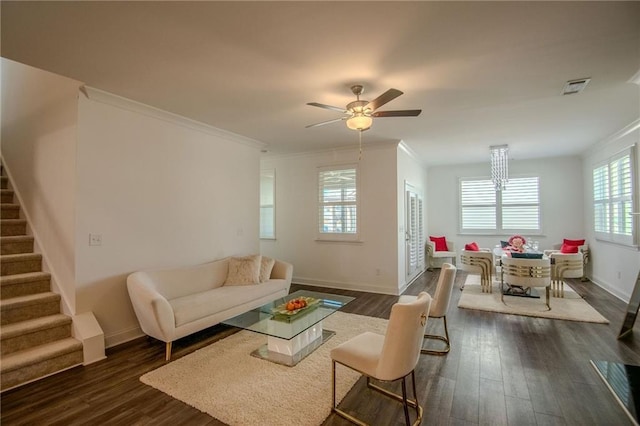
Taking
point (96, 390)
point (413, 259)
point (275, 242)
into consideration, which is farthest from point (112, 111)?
point (413, 259)

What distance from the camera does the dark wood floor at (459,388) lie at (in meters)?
2.11

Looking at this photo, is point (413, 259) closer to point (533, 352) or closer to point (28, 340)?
point (533, 352)

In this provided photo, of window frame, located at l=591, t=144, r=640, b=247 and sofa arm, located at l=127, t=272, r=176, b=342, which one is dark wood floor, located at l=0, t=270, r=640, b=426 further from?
window frame, located at l=591, t=144, r=640, b=247

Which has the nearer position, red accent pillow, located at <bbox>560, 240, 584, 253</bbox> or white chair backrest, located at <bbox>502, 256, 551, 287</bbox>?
white chair backrest, located at <bbox>502, 256, 551, 287</bbox>

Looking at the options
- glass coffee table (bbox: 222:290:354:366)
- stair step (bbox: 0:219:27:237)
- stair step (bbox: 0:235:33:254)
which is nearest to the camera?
glass coffee table (bbox: 222:290:354:366)

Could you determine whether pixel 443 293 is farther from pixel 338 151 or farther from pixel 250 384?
pixel 338 151

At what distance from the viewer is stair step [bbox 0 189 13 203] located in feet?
13.5

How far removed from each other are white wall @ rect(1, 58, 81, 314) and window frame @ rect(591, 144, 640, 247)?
24.9ft

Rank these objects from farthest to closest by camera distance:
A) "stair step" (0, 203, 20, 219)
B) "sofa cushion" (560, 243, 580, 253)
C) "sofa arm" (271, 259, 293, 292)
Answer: "sofa cushion" (560, 243, 580, 253), "sofa arm" (271, 259, 293, 292), "stair step" (0, 203, 20, 219)

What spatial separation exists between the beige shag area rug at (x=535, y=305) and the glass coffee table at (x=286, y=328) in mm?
2675

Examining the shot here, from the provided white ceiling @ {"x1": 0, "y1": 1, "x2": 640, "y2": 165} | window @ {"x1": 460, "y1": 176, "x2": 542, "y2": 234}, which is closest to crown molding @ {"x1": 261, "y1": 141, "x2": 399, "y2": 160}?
white ceiling @ {"x1": 0, "y1": 1, "x2": 640, "y2": 165}

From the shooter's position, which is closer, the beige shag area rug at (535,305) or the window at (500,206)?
the beige shag area rug at (535,305)

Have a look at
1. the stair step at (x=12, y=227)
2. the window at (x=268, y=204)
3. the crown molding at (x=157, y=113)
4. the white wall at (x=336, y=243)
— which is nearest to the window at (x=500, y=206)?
the white wall at (x=336, y=243)

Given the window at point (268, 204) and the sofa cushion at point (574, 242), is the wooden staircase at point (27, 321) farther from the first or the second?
the sofa cushion at point (574, 242)
